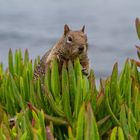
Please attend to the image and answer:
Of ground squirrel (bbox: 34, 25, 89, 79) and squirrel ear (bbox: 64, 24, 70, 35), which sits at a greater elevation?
squirrel ear (bbox: 64, 24, 70, 35)

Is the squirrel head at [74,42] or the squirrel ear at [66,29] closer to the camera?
the squirrel head at [74,42]

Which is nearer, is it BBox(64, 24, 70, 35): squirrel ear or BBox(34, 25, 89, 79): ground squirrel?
BBox(34, 25, 89, 79): ground squirrel

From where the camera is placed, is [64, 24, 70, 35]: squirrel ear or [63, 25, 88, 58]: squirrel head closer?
[63, 25, 88, 58]: squirrel head

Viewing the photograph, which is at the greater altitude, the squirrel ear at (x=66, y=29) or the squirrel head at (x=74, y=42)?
the squirrel ear at (x=66, y=29)

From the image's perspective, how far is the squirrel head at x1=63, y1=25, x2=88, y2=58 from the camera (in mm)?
5582

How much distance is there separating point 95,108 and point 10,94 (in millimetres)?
1304

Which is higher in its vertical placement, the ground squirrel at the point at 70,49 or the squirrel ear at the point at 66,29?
the squirrel ear at the point at 66,29

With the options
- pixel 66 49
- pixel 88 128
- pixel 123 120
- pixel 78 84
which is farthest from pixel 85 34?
pixel 88 128

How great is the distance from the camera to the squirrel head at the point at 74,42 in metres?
5.58

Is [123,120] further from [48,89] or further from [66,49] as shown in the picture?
[66,49]

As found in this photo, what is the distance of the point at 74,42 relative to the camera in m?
5.70

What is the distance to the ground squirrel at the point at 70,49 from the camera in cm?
558

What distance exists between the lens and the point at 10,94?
5.67m

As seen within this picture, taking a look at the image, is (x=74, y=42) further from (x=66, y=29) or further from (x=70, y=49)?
(x=66, y=29)
